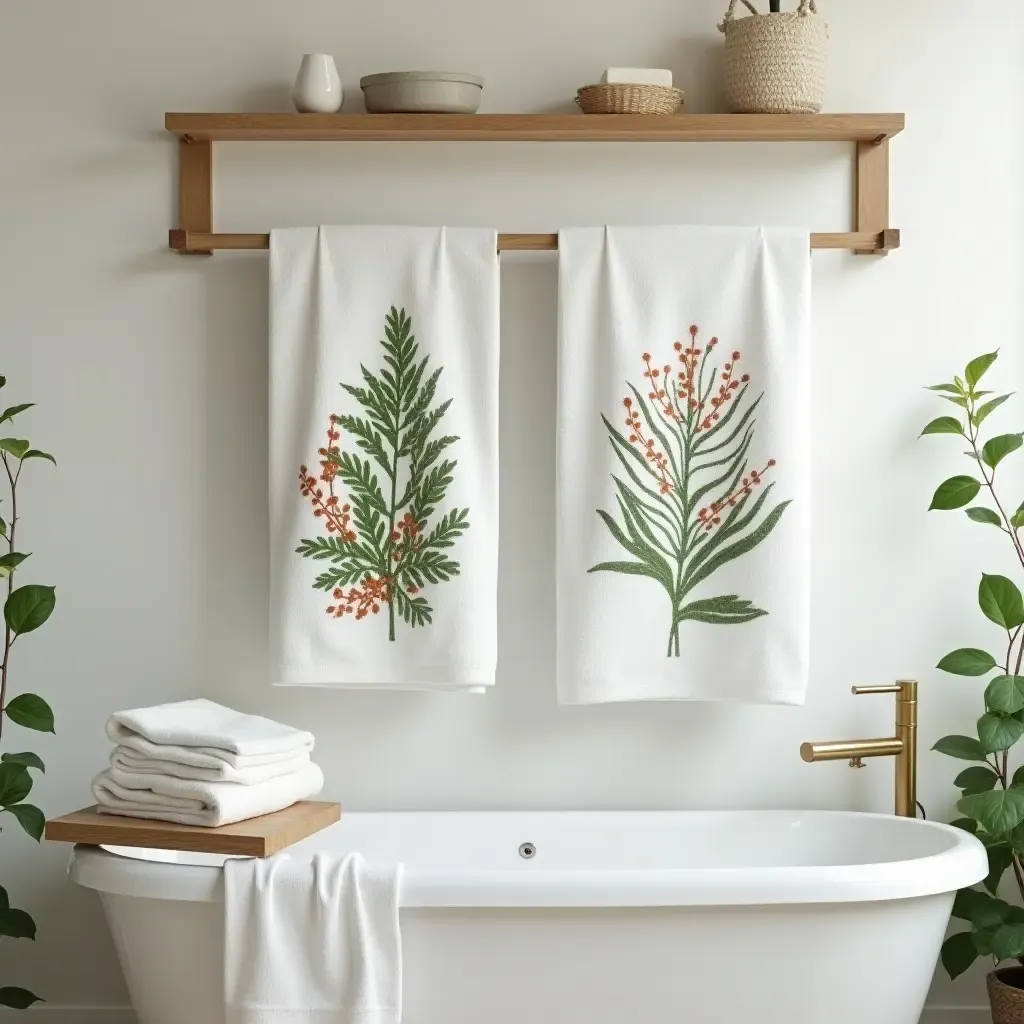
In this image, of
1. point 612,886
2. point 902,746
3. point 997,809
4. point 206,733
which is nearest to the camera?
point 612,886

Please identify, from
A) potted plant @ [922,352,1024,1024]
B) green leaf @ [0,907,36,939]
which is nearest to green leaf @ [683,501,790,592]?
potted plant @ [922,352,1024,1024]

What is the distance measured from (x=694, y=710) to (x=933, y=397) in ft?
2.56

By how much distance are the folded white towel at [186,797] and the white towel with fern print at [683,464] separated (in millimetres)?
586

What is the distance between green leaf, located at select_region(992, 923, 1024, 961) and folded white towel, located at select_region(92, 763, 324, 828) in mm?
1252

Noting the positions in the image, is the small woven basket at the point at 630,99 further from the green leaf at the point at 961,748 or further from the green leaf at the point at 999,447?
the green leaf at the point at 961,748

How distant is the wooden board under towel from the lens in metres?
1.90

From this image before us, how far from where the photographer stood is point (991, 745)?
86.7 inches

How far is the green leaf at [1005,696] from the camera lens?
2189 millimetres

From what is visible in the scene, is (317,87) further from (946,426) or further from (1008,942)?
(1008,942)

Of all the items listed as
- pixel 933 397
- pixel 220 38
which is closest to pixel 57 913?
pixel 220 38

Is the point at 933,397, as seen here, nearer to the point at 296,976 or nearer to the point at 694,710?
the point at 694,710

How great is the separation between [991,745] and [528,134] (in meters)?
1.39

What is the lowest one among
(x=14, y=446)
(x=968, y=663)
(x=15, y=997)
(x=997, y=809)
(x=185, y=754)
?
(x=15, y=997)

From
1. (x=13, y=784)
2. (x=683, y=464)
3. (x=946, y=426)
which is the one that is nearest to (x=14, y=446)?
(x=13, y=784)
